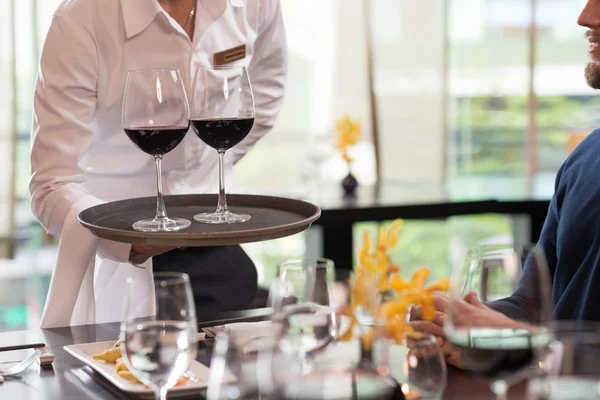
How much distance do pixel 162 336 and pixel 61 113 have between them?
42.4 inches

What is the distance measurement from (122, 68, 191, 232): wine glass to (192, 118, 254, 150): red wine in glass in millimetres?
32

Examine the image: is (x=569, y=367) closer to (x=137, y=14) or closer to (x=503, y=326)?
(x=503, y=326)

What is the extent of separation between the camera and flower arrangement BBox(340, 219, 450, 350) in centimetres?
100

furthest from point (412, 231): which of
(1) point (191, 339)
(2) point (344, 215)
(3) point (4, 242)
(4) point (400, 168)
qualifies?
(1) point (191, 339)

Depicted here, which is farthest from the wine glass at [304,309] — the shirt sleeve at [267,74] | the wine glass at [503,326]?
the shirt sleeve at [267,74]

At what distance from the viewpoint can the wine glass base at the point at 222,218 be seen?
4.95ft

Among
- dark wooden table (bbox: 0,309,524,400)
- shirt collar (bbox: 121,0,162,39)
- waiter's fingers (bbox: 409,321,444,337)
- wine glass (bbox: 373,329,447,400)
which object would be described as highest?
shirt collar (bbox: 121,0,162,39)

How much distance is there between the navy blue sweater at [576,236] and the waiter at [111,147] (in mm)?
736

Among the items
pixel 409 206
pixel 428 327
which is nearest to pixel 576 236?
pixel 428 327

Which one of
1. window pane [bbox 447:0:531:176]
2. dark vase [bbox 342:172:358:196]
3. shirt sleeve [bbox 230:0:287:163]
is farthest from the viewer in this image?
window pane [bbox 447:0:531:176]

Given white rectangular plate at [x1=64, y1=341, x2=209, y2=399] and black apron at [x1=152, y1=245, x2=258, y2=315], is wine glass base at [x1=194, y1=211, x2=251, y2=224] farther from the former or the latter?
black apron at [x1=152, y1=245, x2=258, y2=315]

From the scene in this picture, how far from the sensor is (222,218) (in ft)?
4.99

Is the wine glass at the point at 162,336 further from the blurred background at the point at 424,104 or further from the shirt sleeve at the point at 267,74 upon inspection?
the blurred background at the point at 424,104

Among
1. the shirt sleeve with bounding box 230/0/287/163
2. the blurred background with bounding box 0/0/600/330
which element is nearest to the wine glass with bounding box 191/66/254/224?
the shirt sleeve with bounding box 230/0/287/163
